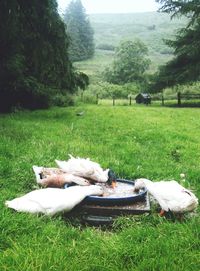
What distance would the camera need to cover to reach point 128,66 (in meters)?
83.6

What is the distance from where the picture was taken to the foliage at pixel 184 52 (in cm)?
3688

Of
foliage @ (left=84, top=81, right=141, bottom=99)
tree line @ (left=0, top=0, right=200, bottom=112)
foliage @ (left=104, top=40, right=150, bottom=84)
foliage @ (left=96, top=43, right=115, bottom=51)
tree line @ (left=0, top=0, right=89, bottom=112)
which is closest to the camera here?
tree line @ (left=0, top=0, right=89, bottom=112)

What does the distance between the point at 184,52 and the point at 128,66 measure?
151ft

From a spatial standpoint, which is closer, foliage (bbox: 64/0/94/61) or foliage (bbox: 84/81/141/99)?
foliage (bbox: 84/81/141/99)

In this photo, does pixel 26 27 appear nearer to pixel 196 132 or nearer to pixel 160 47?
pixel 196 132

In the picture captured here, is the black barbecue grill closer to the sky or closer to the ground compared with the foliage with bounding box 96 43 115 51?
closer to the ground

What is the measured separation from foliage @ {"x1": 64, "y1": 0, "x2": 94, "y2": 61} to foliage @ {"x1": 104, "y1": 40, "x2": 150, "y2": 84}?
32.3 m

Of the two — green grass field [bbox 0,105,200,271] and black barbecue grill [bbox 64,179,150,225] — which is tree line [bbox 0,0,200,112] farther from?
black barbecue grill [bbox 64,179,150,225]

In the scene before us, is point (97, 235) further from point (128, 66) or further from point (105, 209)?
point (128, 66)

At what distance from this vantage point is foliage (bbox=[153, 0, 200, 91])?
36875 millimetres

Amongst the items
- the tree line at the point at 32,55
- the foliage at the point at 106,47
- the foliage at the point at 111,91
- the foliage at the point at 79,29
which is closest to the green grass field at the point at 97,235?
the tree line at the point at 32,55

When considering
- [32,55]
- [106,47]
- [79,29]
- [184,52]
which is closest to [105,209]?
[32,55]

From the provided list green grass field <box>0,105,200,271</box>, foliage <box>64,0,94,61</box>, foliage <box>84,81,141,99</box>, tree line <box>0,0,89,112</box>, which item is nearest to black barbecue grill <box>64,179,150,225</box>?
green grass field <box>0,105,200,271</box>

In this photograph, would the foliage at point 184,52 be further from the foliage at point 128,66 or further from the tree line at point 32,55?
the foliage at point 128,66
